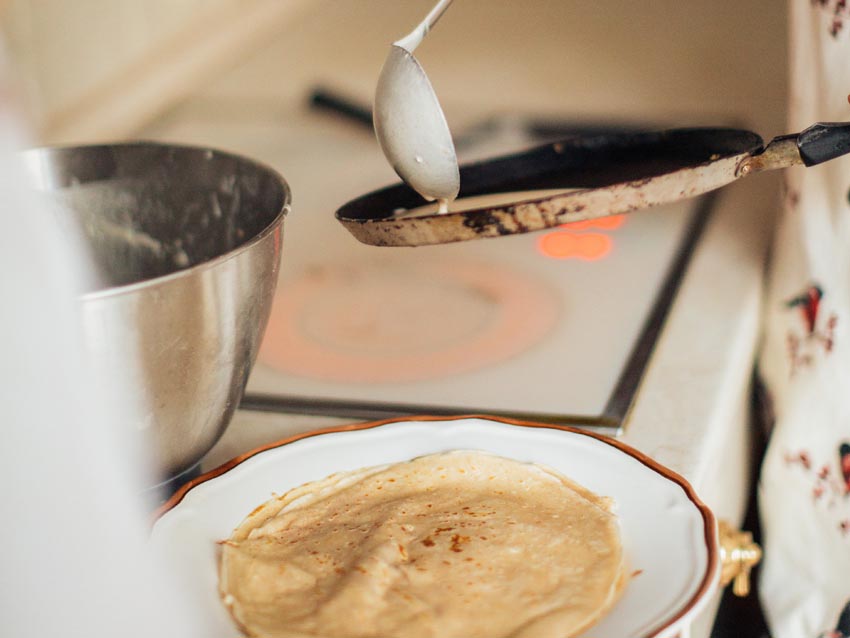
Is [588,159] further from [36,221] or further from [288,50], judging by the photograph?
[288,50]

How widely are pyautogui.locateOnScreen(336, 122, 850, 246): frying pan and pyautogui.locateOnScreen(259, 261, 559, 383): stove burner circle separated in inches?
7.2

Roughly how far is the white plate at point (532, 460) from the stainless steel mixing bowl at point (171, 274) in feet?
0.14

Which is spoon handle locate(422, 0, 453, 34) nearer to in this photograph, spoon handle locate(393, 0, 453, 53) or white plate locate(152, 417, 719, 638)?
spoon handle locate(393, 0, 453, 53)

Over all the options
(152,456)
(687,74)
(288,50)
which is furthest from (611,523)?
(288,50)

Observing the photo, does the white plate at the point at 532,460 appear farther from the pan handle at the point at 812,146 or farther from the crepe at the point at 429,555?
the pan handle at the point at 812,146

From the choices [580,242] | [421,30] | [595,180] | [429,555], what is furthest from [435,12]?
[580,242]

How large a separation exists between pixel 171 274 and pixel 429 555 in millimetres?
196

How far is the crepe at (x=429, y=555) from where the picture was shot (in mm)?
448

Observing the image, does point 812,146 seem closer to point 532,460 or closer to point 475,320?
point 532,460

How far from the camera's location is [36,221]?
294 mm

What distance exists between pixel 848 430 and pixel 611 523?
290mm

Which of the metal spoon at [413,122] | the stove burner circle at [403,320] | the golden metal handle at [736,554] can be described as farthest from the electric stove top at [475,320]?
the metal spoon at [413,122]

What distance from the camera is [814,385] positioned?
73cm

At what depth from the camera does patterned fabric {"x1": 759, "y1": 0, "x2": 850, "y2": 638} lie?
0.70m
